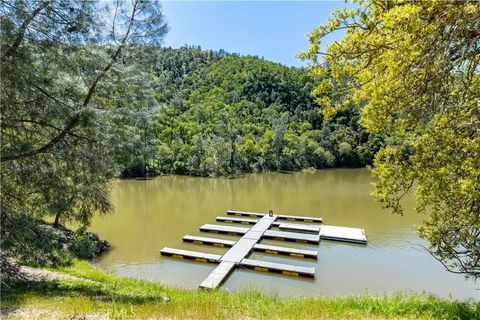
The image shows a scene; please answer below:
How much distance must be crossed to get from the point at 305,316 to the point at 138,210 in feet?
61.2

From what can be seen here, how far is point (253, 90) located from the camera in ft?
250

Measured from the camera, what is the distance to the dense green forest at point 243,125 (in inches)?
1820

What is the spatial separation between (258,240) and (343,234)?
4.16 m

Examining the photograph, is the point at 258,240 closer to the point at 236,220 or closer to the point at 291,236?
the point at 291,236

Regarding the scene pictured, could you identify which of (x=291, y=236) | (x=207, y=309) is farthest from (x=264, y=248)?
(x=207, y=309)

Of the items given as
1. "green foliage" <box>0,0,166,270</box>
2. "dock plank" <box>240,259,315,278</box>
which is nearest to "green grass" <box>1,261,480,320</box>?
"green foliage" <box>0,0,166,270</box>

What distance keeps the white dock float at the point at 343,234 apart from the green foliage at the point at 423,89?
32.8 ft

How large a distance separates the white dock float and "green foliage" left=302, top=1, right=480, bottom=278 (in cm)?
1000

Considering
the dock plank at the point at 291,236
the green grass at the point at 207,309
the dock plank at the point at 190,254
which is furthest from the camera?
the dock plank at the point at 291,236

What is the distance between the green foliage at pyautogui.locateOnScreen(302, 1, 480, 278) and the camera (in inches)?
114

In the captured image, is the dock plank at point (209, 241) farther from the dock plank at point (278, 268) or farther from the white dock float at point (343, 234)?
the white dock float at point (343, 234)

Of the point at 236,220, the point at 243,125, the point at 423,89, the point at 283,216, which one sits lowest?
the point at 236,220

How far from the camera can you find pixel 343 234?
15.5 meters

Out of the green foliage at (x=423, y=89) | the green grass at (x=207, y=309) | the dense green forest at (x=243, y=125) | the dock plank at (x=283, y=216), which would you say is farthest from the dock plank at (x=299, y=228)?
the dense green forest at (x=243, y=125)
